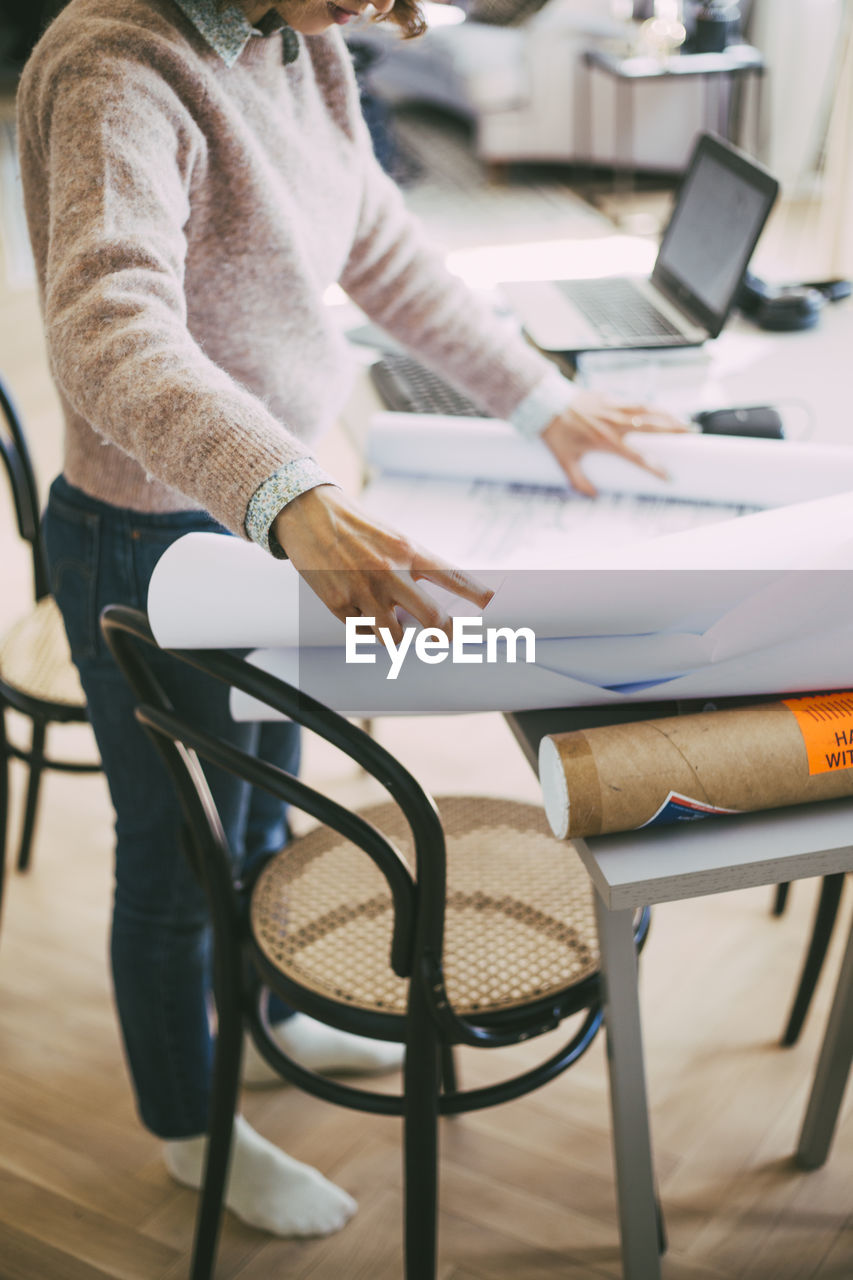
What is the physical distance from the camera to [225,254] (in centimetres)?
94

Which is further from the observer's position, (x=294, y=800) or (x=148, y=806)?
(x=148, y=806)

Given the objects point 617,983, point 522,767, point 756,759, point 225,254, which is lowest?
point 522,767

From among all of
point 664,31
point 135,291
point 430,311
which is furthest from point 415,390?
point 664,31

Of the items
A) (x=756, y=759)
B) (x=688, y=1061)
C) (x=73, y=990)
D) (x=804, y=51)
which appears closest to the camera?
(x=756, y=759)

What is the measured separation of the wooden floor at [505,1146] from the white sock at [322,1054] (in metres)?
0.04

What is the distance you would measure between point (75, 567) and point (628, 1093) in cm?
62

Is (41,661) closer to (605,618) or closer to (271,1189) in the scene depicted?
(271,1189)

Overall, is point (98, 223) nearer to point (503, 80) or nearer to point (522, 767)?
point (522, 767)

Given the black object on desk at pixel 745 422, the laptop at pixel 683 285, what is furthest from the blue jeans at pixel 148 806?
the laptop at pixel 683 285

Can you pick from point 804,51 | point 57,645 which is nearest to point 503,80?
point 804,51

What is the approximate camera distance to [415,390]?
1.47 metres

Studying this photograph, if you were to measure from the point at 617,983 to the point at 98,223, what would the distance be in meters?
0.62

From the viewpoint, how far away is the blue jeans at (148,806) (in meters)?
1.02

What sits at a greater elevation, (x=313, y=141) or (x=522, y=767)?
(x=313, y=141)
